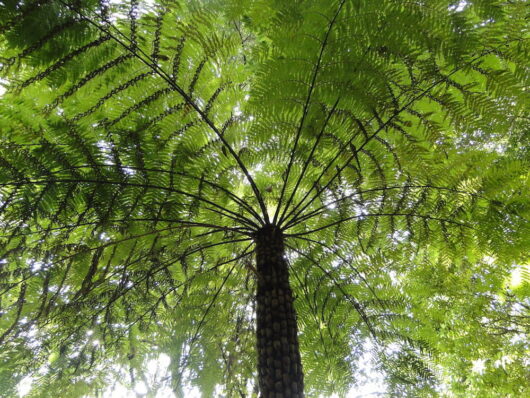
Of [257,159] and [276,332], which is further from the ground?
[257,159]

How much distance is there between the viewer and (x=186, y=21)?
58.7 inches

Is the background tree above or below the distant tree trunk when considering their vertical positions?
above

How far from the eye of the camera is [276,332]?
1.35m

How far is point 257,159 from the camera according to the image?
2084 mm

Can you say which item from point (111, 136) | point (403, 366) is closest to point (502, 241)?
point (403, 366)

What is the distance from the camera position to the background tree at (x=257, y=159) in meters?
1.38

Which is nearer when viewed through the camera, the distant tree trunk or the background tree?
the distant tree trunk

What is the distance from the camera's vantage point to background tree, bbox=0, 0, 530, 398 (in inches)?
54.5

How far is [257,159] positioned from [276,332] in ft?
3.70

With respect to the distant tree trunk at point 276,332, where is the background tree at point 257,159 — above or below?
above

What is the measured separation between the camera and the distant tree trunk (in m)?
1.24

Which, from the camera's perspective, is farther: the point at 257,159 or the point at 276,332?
the point at 257,159

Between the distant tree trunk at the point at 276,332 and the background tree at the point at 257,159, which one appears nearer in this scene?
the distant tree trunk at the point at 276,332

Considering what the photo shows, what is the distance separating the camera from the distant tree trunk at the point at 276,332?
1244 millimetres
